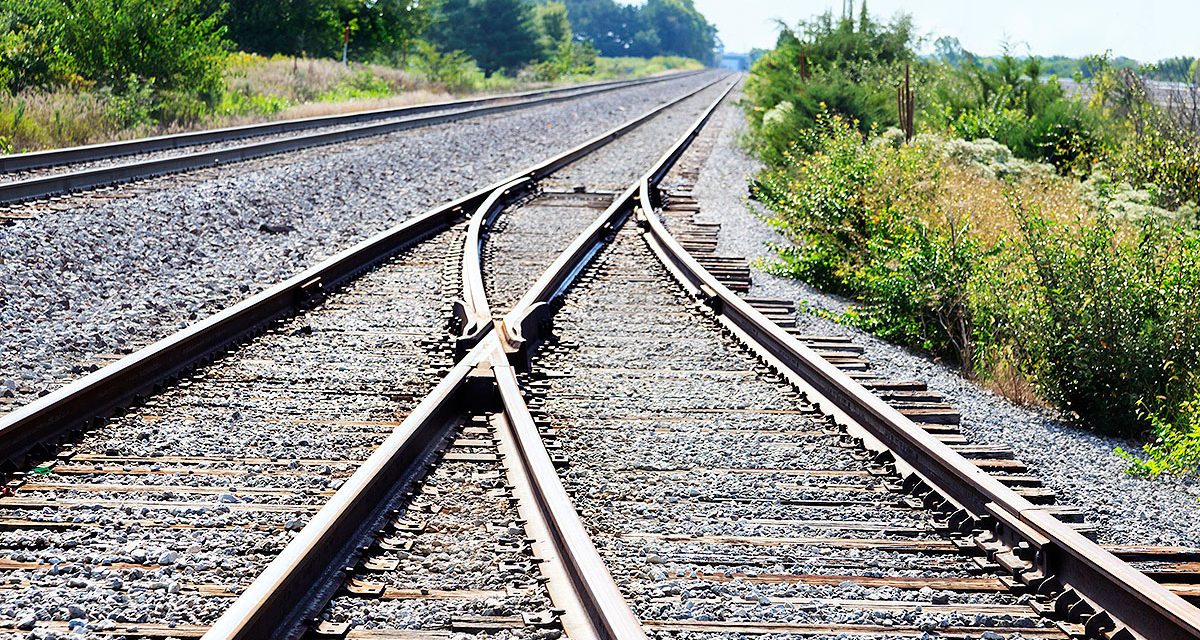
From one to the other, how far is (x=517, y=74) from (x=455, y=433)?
244ft

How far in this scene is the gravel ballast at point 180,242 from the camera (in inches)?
258

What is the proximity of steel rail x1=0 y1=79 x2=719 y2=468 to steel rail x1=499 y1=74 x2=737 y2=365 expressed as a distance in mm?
1515

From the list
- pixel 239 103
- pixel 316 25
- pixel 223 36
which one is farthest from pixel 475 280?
pixel 316 25

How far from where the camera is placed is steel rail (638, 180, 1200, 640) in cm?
305

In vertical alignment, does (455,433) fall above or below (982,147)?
below

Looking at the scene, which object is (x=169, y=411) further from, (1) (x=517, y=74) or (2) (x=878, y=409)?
(1) (x=517, y=74)

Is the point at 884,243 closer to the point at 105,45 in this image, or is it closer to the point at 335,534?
the point at 335,534

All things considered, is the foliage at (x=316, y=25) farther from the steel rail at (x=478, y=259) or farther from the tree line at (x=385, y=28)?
the steel rail at (x=478, y=259)

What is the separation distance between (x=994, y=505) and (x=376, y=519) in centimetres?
216

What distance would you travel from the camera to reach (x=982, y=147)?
1498 centimetres

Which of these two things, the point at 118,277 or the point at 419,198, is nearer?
the point at 118,277

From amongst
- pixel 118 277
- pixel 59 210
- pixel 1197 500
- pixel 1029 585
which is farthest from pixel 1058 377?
pixel 59 210

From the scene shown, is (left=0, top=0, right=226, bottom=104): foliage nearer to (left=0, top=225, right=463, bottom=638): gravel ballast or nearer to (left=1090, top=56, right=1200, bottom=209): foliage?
(left=0, top=225, right=463, bottom=638): gravel ballast

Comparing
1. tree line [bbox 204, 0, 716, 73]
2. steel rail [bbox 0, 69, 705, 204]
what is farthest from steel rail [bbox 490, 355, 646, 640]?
tree line [bbox 204, 0, 716, 73]
